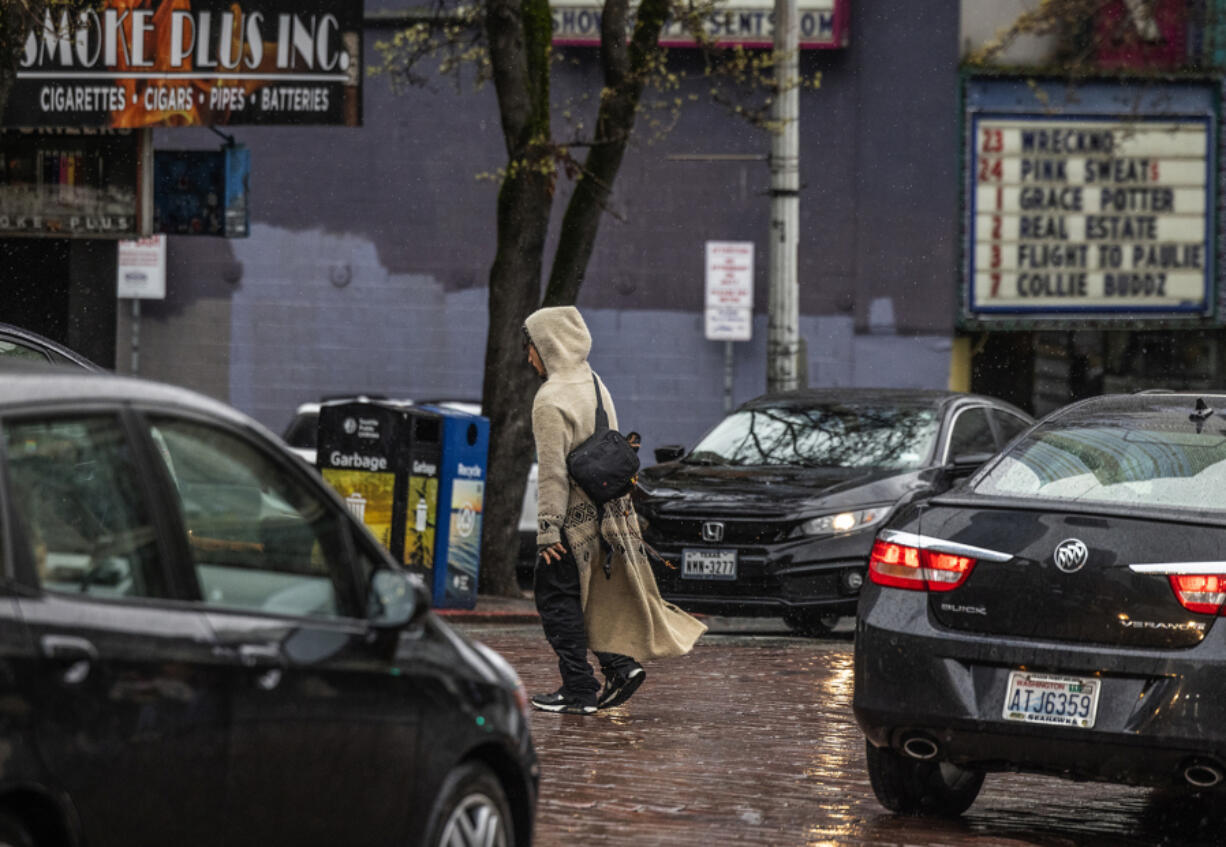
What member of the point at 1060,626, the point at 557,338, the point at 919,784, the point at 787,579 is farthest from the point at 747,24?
the point at 1060,626

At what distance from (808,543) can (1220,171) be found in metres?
13.6

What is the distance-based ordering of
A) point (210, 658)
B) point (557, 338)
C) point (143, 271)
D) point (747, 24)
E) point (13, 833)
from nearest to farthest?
point (13, 833), point (210, 658), point (557, 338), point (747, 24), point (143, 271)

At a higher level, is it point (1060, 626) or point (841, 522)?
point (1060, 626)

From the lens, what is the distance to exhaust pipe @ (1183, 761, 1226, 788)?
611cm

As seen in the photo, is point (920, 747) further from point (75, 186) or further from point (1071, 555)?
point (75, 186)

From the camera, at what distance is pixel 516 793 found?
5.12 metres

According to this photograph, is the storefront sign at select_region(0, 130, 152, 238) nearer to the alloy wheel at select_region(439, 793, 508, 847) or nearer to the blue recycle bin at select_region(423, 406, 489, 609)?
the blue recycle bin at select_region(423, 406, 489, 609)

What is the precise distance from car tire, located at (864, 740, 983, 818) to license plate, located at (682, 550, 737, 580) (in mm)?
4743

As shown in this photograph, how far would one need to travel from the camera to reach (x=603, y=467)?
346 inches

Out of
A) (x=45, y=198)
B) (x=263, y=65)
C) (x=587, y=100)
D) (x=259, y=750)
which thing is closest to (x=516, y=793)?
(x=259, y=750)

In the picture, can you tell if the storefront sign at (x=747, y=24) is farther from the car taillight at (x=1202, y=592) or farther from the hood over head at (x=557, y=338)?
the car taillight at (x=1202, y=592)

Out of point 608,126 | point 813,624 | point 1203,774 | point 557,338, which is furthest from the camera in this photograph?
point 608,126

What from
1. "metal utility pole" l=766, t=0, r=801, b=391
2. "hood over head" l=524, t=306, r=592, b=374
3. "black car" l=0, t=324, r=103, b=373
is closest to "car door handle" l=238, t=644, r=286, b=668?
"hood over head" l=524, t=306, r=592, b=374

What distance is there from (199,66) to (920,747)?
9498mm
